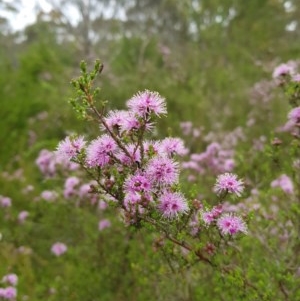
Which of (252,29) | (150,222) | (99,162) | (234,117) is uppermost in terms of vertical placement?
(252,29)

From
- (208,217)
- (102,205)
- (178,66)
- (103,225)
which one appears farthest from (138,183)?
(178,66)

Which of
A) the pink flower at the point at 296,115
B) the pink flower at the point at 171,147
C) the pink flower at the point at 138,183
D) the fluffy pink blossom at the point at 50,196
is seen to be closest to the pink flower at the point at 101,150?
the pink flower at the point at 138,183

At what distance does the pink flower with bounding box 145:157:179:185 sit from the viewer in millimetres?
1870

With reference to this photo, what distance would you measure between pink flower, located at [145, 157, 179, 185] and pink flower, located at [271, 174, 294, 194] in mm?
1893

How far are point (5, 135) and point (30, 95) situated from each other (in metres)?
2.20

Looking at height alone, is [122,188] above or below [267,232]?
below

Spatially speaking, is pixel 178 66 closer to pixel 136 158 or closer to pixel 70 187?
pixel 70 187

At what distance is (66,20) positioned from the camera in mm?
13422

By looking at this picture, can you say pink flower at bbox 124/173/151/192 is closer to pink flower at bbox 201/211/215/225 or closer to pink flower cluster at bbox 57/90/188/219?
pink flower cluster at bbox 57/90/188/219

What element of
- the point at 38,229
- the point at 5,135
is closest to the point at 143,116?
the point at 38,229

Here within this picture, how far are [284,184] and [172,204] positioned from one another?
6.63 feet

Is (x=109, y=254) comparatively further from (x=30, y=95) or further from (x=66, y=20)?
(x=66, y=20)

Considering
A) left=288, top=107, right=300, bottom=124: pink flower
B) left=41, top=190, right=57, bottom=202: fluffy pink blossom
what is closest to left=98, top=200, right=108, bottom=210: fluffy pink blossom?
left=41, top=190, right=57, bottom=202: fluffy pink blossom

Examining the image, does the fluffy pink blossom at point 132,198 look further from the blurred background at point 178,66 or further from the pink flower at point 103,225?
the blurred background at point 178,66
